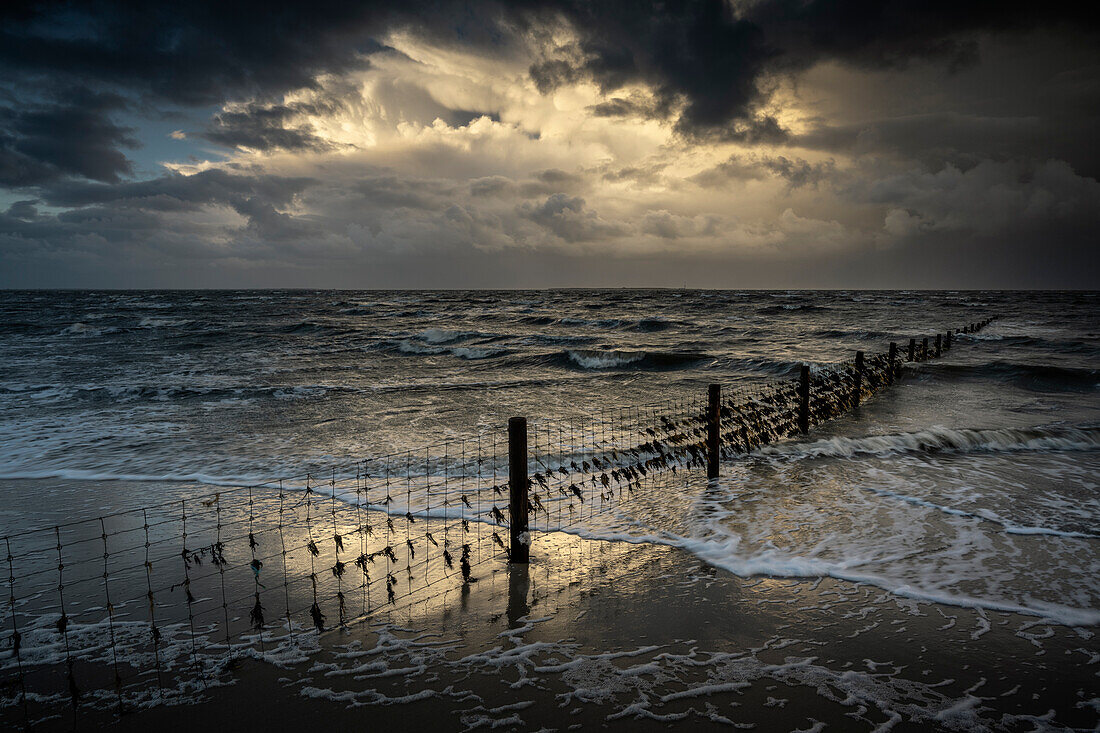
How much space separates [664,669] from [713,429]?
6118mm

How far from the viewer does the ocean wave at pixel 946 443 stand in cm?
1252

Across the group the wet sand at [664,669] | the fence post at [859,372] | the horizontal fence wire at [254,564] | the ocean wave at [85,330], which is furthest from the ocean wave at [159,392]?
the ocean wave at [85,330]

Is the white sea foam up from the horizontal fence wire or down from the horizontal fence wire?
up

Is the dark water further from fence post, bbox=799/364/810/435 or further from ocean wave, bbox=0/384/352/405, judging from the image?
fence post, bbox=799/364/810/435

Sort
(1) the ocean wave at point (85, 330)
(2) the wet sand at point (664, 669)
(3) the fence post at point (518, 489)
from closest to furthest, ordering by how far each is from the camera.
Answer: (2) the wet sand at point (664, 669)
(3) the fence post at point (518, 489)
(1) the ocean wave at point (85, 330)

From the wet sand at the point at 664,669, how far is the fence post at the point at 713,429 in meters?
4.13

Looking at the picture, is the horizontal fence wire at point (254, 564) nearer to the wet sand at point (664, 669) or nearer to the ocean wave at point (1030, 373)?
the wet sand at point (664, 669)

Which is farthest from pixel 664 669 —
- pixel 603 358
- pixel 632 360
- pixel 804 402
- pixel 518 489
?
pixel 603 358

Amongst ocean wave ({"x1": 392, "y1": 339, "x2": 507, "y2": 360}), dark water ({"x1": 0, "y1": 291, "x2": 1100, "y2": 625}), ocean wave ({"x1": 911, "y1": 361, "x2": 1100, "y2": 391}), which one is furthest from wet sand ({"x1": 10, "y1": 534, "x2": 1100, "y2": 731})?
ocean wave ({"x1": 392, "y1": 339, "x2": 507, "y2": 360})

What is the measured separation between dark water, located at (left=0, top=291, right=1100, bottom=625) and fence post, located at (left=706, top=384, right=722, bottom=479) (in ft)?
1.13

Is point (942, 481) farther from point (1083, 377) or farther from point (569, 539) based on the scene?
point (1083, 377)

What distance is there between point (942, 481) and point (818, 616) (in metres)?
6.34

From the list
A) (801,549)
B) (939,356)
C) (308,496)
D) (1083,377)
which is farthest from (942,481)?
(939,356)

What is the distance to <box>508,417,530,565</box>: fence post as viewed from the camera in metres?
6.59
